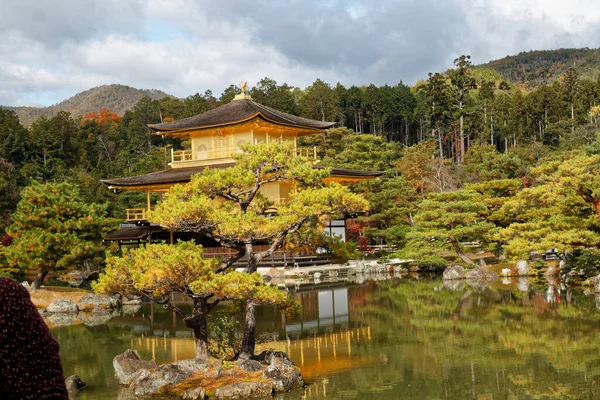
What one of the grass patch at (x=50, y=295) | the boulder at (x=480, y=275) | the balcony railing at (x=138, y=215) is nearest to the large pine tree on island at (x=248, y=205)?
the grass patch at (x=50, y=295)

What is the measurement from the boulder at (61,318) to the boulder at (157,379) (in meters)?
7.14

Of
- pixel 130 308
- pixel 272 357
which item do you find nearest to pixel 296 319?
pixel 130 308

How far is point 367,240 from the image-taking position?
29.4 metres

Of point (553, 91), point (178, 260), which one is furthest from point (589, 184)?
point (553, 91)

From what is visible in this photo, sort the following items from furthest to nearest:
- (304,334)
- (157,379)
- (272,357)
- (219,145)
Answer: (219,145) → (304,334) → (272,357) → (157,379)

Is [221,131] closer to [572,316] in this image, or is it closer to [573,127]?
[572,316]

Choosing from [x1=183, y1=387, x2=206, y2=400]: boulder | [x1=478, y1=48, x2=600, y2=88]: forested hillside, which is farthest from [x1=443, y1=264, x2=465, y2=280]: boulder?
[x1=478, y1=48, x2=600, y2=88]: forested hillside

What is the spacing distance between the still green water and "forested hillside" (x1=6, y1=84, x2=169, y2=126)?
7084cm

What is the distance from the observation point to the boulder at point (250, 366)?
8586 mm

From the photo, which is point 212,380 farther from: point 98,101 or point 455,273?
point 98,101

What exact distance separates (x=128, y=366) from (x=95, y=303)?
8.85 meters

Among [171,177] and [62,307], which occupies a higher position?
[171,177]

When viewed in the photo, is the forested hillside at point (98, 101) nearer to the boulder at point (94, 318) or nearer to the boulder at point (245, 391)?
the boulder at point (94, 318)

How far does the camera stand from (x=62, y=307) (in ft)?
55.0
